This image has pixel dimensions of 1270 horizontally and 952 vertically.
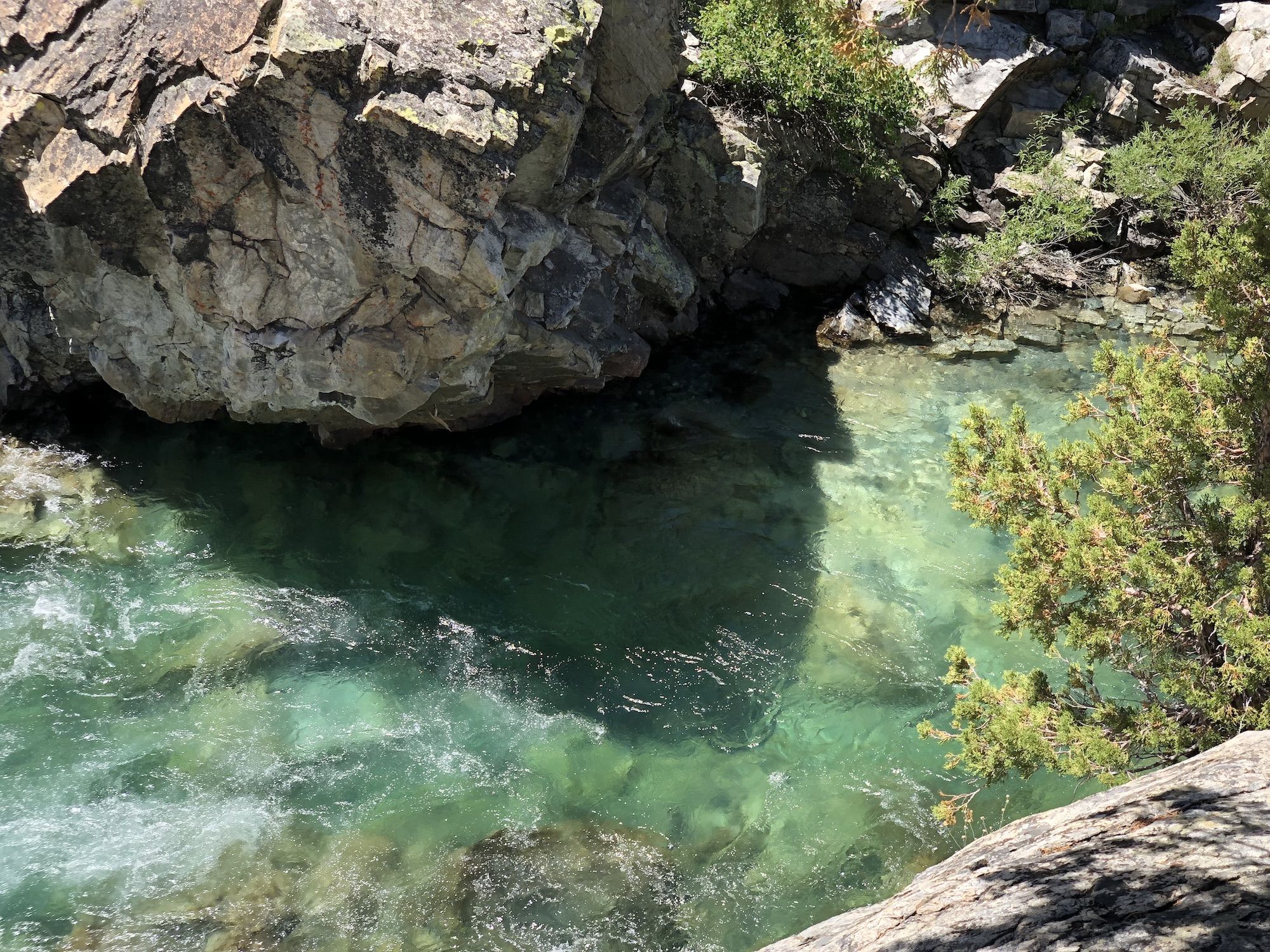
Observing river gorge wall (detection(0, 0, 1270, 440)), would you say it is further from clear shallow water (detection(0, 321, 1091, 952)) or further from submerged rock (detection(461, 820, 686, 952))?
submerged rock (detection(461, 820, 686, 952))

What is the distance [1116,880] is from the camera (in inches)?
168

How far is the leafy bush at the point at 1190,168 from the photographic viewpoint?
1562cm

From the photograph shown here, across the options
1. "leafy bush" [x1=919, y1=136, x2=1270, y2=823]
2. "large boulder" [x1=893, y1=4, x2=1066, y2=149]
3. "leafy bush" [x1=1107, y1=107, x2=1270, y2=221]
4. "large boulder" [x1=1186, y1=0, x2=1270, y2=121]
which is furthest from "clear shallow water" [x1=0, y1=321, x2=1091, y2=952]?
"large boulder" [x1=1186, y1=0, x2=1270, y2=121]

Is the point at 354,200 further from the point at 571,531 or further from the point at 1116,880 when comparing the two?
the point at 1116,880

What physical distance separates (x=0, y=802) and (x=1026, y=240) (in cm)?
1640

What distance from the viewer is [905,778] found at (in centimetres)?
878

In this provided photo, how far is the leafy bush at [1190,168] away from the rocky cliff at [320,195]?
9.66m

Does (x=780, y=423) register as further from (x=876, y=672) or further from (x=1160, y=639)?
(x=1160, y=639)

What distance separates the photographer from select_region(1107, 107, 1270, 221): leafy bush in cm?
1562

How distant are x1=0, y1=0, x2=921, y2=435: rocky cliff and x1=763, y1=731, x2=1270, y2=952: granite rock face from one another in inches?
264

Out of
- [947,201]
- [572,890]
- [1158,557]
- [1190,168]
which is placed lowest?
[572,890]

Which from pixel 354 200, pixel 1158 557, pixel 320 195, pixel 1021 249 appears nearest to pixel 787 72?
pixel 1021 249

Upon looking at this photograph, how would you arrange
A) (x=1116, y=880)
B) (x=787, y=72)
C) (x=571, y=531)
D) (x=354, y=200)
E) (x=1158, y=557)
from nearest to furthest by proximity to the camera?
1. (x=1116, y=880)
2. (x=1158, y=557)
3. (x=354, y=200)
4. (x=571, y=531)
5. (x=787, y=72)

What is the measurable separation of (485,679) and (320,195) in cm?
508
